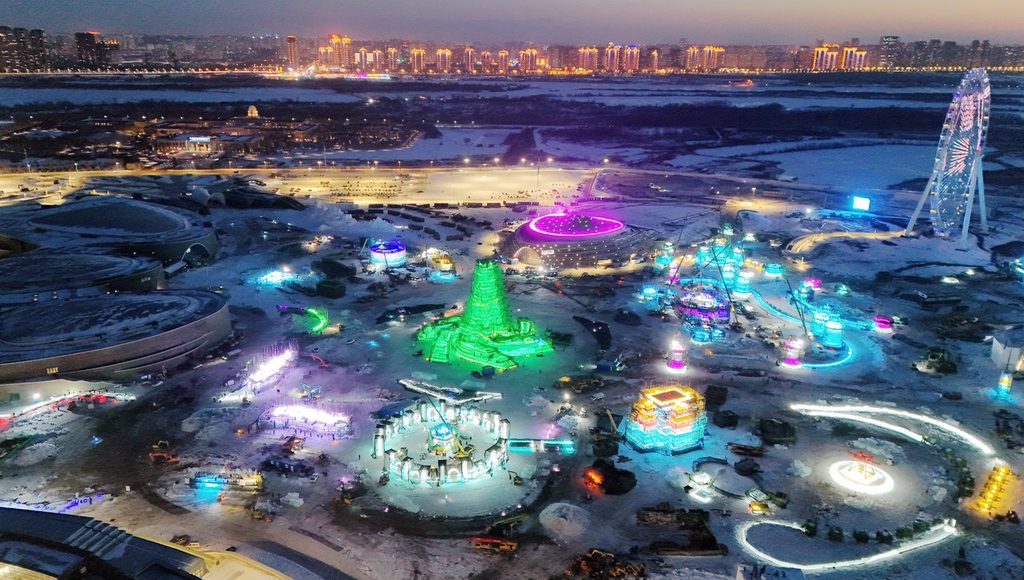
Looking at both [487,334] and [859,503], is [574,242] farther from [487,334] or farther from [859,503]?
[859,503]

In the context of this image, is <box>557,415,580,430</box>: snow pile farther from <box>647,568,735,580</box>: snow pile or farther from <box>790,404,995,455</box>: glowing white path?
<box>790,404,995,455</box>: glowing white path

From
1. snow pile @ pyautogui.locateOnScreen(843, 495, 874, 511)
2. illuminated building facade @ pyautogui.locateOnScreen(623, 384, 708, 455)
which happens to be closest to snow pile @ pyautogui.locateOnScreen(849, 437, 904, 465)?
snow pile @ pyautogui.locateOnScreen(843, 495, 874, 511)

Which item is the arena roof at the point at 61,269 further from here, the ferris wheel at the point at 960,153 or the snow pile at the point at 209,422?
the ferris wheel at the point at 960,153

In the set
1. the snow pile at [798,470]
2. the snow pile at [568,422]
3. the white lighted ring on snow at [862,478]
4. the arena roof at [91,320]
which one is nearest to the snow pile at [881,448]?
the white lighted ring on snow at [862,478]

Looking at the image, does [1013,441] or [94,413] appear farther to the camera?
[94,413]

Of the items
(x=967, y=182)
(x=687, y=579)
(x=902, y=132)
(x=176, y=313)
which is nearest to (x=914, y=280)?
(x=967, y=182)

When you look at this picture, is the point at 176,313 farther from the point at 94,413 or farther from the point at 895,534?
the point at 895,534
